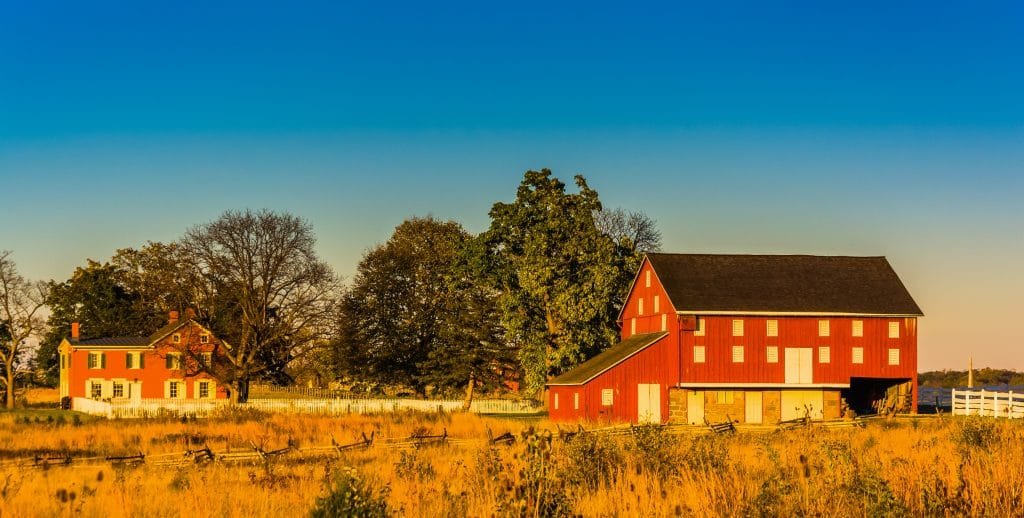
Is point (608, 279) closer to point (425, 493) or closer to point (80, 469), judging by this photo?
point (80, 469)

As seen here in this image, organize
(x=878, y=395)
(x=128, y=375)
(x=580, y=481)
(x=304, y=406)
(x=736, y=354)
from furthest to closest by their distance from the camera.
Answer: (x=128, y=375) < (x=304, y=406) < (x=878, y=395) < (x=736, y=354) < (x=580, y=481)

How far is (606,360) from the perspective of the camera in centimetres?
5650

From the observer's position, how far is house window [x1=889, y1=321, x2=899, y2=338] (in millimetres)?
56281

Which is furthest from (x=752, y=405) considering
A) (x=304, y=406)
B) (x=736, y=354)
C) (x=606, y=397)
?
(x=304, y=406)

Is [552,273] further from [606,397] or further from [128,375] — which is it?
[128,375]

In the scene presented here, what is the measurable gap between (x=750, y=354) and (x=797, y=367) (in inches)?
104

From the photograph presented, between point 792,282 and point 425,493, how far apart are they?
143 feet

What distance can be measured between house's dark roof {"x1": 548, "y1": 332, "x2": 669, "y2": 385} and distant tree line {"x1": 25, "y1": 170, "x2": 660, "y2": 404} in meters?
2.70

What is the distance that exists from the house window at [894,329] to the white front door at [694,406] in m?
10.8

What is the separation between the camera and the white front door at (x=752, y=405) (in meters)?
55.0

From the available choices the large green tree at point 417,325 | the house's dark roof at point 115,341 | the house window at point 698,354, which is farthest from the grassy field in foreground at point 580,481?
the house's dark roof at point 115,341

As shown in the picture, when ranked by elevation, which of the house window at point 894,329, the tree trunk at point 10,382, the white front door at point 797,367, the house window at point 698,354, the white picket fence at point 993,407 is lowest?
the tree trunk at point 10,382

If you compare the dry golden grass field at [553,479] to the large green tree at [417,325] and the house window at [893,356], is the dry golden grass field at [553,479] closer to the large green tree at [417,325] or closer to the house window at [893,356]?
the house window at [893,356]

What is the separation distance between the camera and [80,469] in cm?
2533
